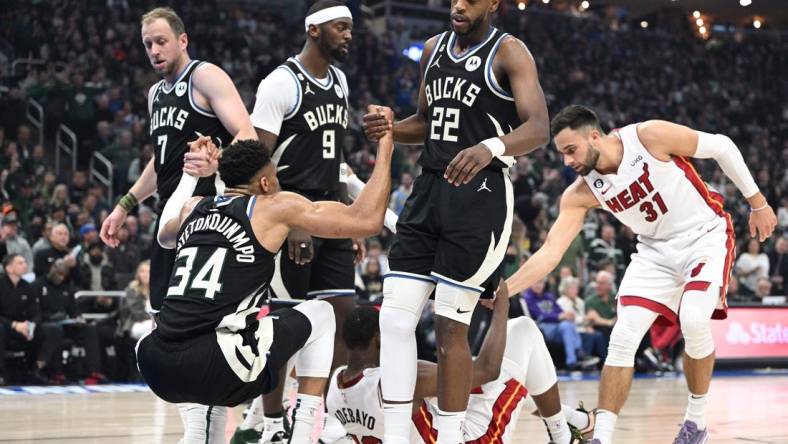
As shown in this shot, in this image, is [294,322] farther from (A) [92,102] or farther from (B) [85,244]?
(A) [92,102]

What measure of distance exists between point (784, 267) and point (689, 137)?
11586mm

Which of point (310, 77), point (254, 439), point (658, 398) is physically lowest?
point (658, 398)

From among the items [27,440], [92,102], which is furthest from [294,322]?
[92,102]

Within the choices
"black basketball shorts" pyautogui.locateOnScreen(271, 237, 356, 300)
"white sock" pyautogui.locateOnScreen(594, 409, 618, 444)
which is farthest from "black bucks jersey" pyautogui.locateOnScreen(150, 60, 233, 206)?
"white sock" pyautogui.locateOnScreen(594, 409, 618, 444)

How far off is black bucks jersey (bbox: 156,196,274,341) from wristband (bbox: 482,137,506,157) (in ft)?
3.46

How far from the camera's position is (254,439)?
5.68 meters

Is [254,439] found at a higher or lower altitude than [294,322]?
lower

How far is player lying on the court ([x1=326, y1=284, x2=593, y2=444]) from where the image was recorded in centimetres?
529

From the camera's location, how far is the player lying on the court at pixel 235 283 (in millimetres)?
4340

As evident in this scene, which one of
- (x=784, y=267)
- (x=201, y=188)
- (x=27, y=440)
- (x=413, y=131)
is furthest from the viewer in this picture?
(x=784, y=267)

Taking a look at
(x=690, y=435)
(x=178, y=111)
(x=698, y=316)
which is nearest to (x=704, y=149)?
(x=698, y=316)

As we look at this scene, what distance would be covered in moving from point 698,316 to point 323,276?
80.6 inches

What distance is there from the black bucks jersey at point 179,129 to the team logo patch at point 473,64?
1440 millimetres

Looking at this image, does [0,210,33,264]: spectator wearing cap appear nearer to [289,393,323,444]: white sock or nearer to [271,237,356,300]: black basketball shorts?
[271,237,356,300]: black basketball shorts
